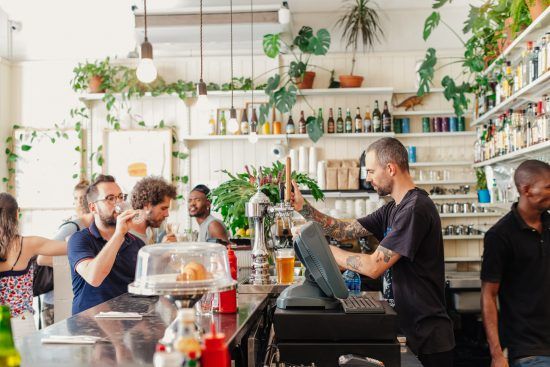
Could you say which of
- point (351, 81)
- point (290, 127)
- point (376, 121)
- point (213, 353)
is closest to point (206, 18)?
point (290, 127)

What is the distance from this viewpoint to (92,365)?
1646mm

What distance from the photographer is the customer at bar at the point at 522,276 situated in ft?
9.42

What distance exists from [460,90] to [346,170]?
1379 millimetres

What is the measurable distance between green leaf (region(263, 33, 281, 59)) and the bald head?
3.71 metres

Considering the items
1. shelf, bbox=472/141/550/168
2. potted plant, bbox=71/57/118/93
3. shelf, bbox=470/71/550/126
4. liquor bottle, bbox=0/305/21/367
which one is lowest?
liquor bottle, bbox=0/305/21/367

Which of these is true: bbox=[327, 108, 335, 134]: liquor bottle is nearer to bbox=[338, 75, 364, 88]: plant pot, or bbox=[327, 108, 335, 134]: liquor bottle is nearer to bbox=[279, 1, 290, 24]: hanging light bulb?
bbox=[338, 75, 364, 88]: plant pot

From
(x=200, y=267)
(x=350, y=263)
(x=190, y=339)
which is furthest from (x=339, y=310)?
(x=190, y=339)

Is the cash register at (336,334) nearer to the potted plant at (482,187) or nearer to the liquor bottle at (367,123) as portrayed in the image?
the potted plant at (482,187)

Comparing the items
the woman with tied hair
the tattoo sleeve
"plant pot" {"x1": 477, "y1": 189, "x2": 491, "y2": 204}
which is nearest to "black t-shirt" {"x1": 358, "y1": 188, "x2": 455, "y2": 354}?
the tattoo sleeve

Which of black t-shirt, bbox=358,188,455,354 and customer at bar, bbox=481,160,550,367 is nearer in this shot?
black t-shirt, bbox=358,188,455,354

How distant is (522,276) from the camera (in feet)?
9.62

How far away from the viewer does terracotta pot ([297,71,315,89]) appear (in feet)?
21.8

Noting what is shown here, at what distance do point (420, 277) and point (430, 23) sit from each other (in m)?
3.99

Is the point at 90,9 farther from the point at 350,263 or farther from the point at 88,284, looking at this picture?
the point at 350,263
